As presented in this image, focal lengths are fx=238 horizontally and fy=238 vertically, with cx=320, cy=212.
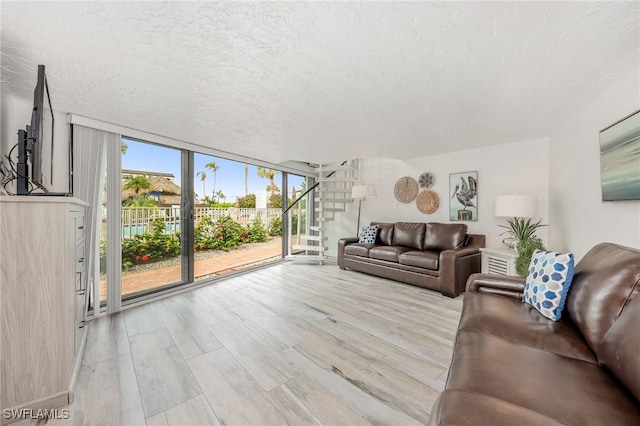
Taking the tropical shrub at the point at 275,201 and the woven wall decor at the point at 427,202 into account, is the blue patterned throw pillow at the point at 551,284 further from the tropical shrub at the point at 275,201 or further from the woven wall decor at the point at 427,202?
the tropical shrub at the point at 275,201

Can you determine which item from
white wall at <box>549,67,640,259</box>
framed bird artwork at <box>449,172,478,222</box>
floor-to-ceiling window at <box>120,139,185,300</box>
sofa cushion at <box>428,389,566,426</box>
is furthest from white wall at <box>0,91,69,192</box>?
framed bird artwork at <box>449,172,478,222</box>

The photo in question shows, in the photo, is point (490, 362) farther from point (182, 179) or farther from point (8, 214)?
point (182, 179)

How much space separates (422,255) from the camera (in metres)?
3.47

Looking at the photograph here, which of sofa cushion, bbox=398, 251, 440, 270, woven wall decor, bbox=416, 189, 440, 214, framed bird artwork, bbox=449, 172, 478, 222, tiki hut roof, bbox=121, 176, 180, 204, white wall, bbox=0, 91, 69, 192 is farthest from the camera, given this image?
woven wall decor, bbox=416, 189, 440, 214

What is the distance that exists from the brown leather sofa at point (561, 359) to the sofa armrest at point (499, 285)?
22 cm

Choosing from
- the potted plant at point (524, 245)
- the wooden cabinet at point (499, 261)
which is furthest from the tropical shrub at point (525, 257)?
the wooden cabinet at point (499, 261)

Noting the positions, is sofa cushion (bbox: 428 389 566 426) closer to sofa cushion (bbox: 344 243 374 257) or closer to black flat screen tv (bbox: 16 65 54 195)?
black flat screen tv (bbox: 16 65 54 195)

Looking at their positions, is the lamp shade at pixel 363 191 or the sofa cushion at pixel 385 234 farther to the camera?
the lamp shade at pixel 363 191

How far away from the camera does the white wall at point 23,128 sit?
2041mm

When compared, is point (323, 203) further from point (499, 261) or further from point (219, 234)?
point (499, 261)

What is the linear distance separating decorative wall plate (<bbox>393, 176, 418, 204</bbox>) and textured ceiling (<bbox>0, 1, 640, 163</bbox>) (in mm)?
2049

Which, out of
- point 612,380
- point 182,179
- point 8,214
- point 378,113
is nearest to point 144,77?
point 8,214

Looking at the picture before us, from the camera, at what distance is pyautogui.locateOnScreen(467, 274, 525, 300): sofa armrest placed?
1.81 metres

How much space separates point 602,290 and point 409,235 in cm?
303
